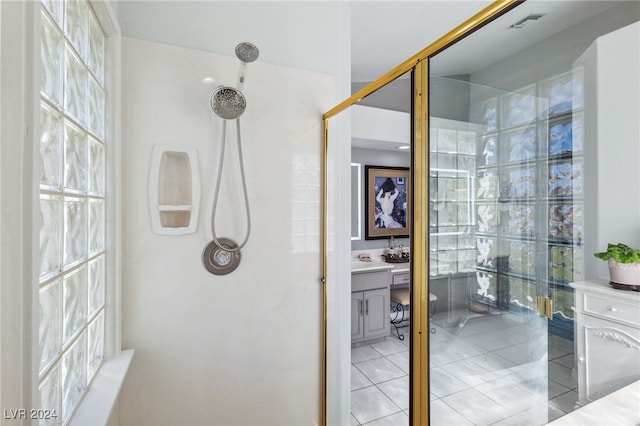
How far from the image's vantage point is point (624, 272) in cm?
60

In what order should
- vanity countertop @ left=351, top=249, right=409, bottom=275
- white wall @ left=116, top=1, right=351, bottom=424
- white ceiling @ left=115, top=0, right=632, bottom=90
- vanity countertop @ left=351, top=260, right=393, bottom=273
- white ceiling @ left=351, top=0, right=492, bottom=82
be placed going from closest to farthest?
white ceiling @ left=115, top=0, right=632, bottom=90 < vanity countertop @ left=351, top=249, right=409, bottom=275 < vanity countertop @ left=351, top=260, right=393, bottom=273 < white wall @ left=116, top=1, right=351, bottom=424 < white ceiling @ left=351, top=0, right=492, bottom=82

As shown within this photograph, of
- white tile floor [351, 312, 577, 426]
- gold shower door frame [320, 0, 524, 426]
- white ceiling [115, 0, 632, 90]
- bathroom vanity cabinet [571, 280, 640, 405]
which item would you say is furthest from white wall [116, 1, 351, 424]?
bathroom vanity cabinet [571, 280, 640, 405]

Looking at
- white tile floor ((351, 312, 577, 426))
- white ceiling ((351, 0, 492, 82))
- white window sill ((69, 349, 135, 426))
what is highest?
white ceiling ((351, 0, 492, 82))

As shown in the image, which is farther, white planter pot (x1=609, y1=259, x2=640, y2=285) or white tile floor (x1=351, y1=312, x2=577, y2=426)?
white tile floor (x1=351, y1=312, x2=577, y2=426)

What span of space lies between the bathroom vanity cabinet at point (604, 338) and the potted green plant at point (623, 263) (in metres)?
0.03

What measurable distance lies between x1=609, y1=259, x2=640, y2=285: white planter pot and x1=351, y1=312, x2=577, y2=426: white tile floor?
0.20 metres

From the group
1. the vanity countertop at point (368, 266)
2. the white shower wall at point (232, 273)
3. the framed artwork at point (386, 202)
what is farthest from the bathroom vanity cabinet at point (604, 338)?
the white shower wall at point (232, 273)

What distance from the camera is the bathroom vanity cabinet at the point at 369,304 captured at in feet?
4.20

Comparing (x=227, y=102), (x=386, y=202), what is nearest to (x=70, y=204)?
(x=227, y=102)

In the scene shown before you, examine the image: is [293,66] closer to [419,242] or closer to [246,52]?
[246,52]

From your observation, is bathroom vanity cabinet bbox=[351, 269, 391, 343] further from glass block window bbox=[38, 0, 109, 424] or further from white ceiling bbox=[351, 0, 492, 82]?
white ceiling bbox=[351, 0, 492, 82]

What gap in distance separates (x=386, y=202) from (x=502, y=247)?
0.46 m

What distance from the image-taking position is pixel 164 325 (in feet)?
4.34

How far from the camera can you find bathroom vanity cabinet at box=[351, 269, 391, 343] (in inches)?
50.4
